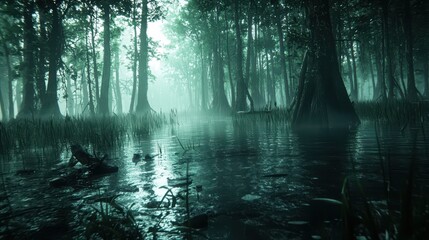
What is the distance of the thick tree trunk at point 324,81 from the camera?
25.0 feet

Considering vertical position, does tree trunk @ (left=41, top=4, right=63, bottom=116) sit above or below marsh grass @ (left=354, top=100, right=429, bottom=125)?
above

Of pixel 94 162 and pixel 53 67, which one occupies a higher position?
pixel 53 67

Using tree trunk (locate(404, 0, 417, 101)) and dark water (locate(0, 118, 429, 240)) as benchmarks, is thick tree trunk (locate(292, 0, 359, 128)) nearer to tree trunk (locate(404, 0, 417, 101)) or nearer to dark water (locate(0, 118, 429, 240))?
dark water (locate(0, 118, 429, 240))

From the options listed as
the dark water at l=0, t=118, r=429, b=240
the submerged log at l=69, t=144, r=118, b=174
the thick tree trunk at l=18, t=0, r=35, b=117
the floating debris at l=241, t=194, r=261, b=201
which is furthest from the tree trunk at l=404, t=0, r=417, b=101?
the thick tree trunk at l=18, t=0, r=35, b=117

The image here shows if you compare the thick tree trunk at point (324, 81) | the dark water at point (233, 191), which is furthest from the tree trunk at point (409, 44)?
the dark water at point (233, 191)

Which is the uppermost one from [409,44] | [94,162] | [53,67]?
[409,44]

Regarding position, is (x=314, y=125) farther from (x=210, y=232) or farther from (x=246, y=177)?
(x=210, y=232)

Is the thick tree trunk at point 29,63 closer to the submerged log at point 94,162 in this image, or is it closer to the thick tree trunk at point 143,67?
the thick tree trunk at point 143,67

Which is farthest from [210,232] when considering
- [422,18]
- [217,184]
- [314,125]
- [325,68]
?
[422,18]

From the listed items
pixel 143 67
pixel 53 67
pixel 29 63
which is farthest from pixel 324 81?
pixel 29 63

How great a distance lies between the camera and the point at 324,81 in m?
7.65

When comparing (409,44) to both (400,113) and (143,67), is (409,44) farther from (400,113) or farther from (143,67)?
(143,67)

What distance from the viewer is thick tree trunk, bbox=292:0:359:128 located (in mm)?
7629

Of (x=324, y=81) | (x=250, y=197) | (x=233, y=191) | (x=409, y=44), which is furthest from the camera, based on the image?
(x=409, y=44)
